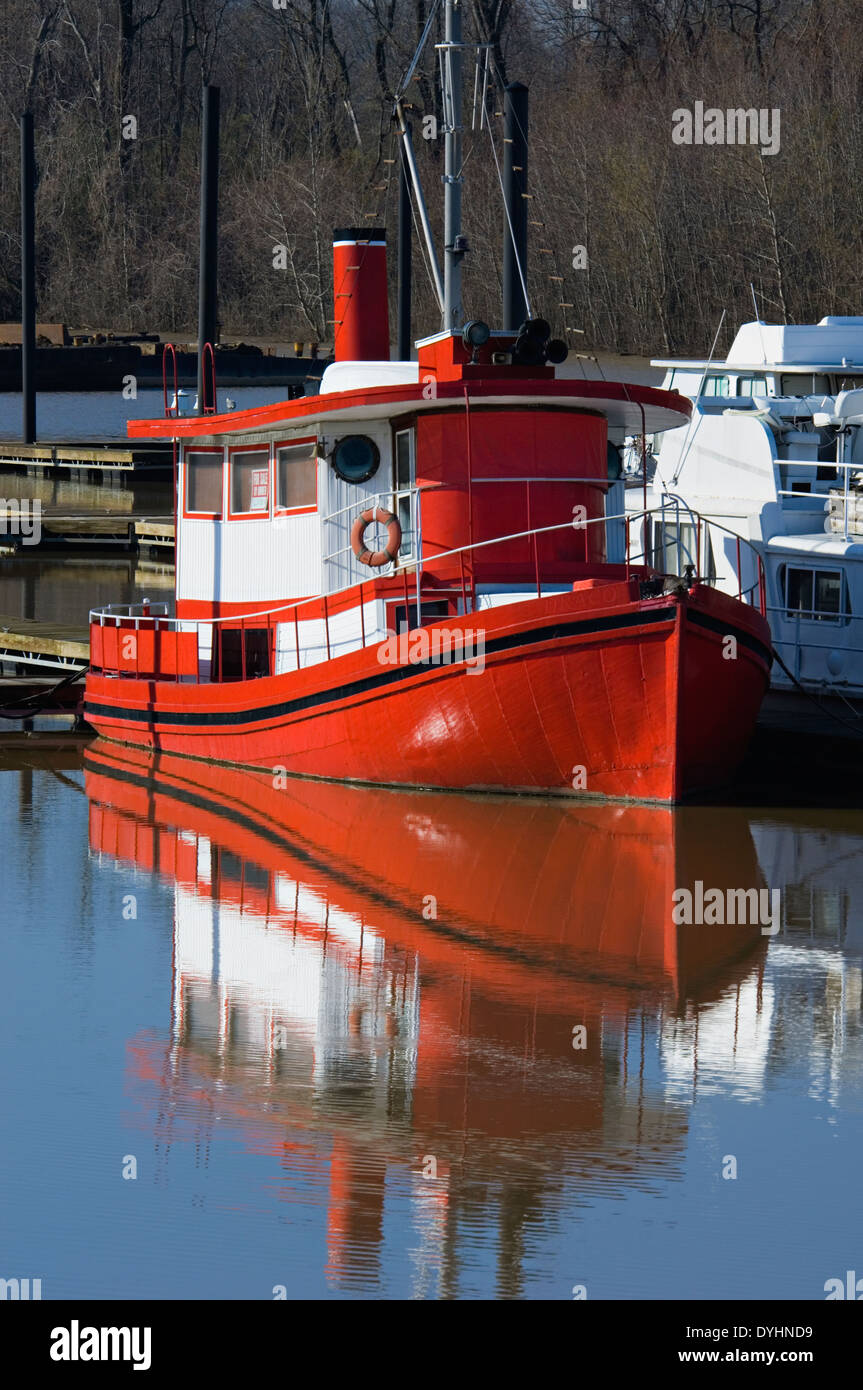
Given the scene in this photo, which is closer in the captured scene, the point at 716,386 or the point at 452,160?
the point at 452,160

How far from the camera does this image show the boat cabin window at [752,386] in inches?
1033

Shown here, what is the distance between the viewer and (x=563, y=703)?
1614 centimetres

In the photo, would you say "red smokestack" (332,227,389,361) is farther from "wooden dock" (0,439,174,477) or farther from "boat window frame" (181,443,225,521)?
"wooden dock" (0,439,174,477)

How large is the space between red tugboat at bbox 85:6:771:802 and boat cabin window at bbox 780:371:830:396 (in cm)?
734

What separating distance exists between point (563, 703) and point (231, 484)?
15.9ft

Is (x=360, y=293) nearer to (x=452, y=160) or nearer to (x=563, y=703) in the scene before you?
(x=452, y=160)

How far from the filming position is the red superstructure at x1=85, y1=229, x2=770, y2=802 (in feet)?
52.6

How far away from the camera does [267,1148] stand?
9656 millimetres

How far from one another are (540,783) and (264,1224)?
8401 mm

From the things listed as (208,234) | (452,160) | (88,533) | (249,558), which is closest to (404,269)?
(88,533)

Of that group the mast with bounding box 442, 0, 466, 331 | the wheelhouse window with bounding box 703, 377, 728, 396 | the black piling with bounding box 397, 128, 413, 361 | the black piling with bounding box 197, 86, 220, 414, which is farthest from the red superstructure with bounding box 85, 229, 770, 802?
the black piling with bounding box 397, 128, 413, 361
